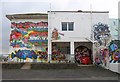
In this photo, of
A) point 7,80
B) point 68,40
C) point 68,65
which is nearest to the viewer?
point 7,80

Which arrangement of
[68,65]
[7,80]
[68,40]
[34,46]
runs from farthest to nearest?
1. [34,46]
2. [68,40]
3. [68,65]
4. [7,80]

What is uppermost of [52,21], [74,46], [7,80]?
[52,21]

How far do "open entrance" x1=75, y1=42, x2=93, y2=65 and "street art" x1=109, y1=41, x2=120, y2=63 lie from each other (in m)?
5.51

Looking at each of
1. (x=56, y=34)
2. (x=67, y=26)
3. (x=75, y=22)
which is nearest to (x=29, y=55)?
(x=56, y=34)

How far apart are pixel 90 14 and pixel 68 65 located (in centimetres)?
810

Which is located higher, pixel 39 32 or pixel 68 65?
pixel 39 32

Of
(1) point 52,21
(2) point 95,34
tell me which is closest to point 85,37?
(2) point 95,34

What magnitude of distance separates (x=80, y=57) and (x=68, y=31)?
382 centimetres

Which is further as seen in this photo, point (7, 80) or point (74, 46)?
point (74, 46)

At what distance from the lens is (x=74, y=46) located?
33969 mm

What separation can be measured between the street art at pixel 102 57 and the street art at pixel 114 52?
46 cm

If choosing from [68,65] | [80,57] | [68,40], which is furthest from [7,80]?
[80,57]

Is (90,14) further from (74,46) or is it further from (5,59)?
(5,59)

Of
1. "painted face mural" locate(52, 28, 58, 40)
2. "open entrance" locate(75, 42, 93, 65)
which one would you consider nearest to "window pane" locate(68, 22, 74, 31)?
"painted face mural" locate(52, 28, 58, 40)
